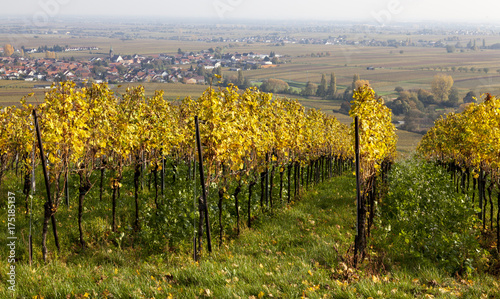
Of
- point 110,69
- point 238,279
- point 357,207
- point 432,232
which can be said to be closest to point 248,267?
point 238,279

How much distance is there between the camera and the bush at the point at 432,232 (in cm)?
981

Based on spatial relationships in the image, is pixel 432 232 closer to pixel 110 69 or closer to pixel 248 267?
pixel 248 267

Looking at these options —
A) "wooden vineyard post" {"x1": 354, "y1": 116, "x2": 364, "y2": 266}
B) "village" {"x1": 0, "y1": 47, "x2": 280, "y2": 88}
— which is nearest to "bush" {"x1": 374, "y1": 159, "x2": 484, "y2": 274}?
"wooden vineyard post" {"x1": 354, "y1": 116, "x2": 364, "y2": 266}

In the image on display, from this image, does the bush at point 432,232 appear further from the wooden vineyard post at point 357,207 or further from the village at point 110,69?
the village at point 110,69

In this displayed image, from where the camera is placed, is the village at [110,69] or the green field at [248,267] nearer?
the green field at [248,267]

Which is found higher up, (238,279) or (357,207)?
(357,207)

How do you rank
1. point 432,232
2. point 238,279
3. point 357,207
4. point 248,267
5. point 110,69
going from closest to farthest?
1. point 238,279
2. point 248,267
3. point 357,207
4. point 432,232
5. point 110,69

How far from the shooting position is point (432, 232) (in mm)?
11805

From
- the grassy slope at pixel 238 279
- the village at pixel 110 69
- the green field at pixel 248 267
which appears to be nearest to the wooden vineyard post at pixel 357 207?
the green field at pixel 248 267

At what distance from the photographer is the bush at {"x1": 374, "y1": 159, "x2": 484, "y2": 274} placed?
9.81 m

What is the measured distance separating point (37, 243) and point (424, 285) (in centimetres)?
1049

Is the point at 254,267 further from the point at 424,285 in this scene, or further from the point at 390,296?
the point at 424,285

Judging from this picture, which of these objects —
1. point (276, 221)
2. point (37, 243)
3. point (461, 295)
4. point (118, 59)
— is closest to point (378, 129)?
point (461, 295)

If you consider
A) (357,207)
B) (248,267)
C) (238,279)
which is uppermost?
(357,207)
